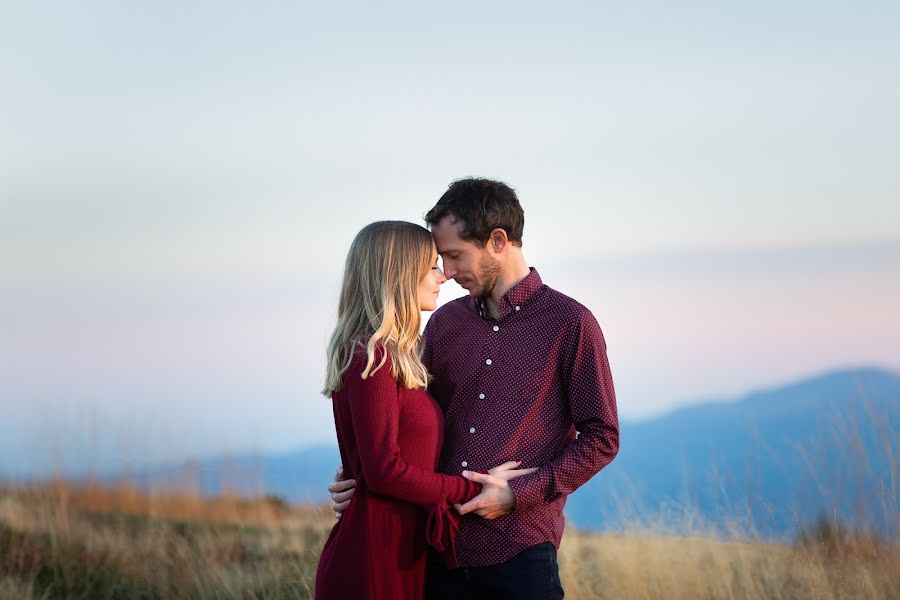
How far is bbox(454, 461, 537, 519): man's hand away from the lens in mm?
3096

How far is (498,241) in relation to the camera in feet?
11.1

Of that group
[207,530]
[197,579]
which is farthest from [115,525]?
[197,579]

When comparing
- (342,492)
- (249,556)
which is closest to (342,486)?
(342,492)

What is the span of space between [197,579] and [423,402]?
3525 mm

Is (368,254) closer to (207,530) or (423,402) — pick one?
(423,402)

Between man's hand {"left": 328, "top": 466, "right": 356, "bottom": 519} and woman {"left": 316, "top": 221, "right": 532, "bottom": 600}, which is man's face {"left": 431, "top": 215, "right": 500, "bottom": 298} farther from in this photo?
man's hand {"left": 328, "top": 466, "right": 356, "bottom": 519}

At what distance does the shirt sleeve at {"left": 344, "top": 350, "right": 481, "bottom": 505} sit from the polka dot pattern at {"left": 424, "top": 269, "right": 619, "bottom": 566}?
0.24 m

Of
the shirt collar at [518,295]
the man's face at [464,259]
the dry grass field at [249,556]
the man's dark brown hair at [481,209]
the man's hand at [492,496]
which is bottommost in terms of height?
the dry grass field at [249,556]

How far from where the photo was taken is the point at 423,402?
10.4 feet

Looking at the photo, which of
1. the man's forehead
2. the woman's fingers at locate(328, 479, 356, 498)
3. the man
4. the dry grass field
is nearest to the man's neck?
the man

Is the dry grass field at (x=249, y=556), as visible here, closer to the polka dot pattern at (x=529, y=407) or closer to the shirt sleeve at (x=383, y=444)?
the polka dot pattern at (x=529, y=407)

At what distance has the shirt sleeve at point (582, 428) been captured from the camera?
313 centimetres

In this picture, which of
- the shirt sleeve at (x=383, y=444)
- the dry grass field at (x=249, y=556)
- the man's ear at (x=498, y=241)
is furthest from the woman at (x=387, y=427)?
the dry grass field at (x=249, y=556)

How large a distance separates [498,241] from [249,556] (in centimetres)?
388
